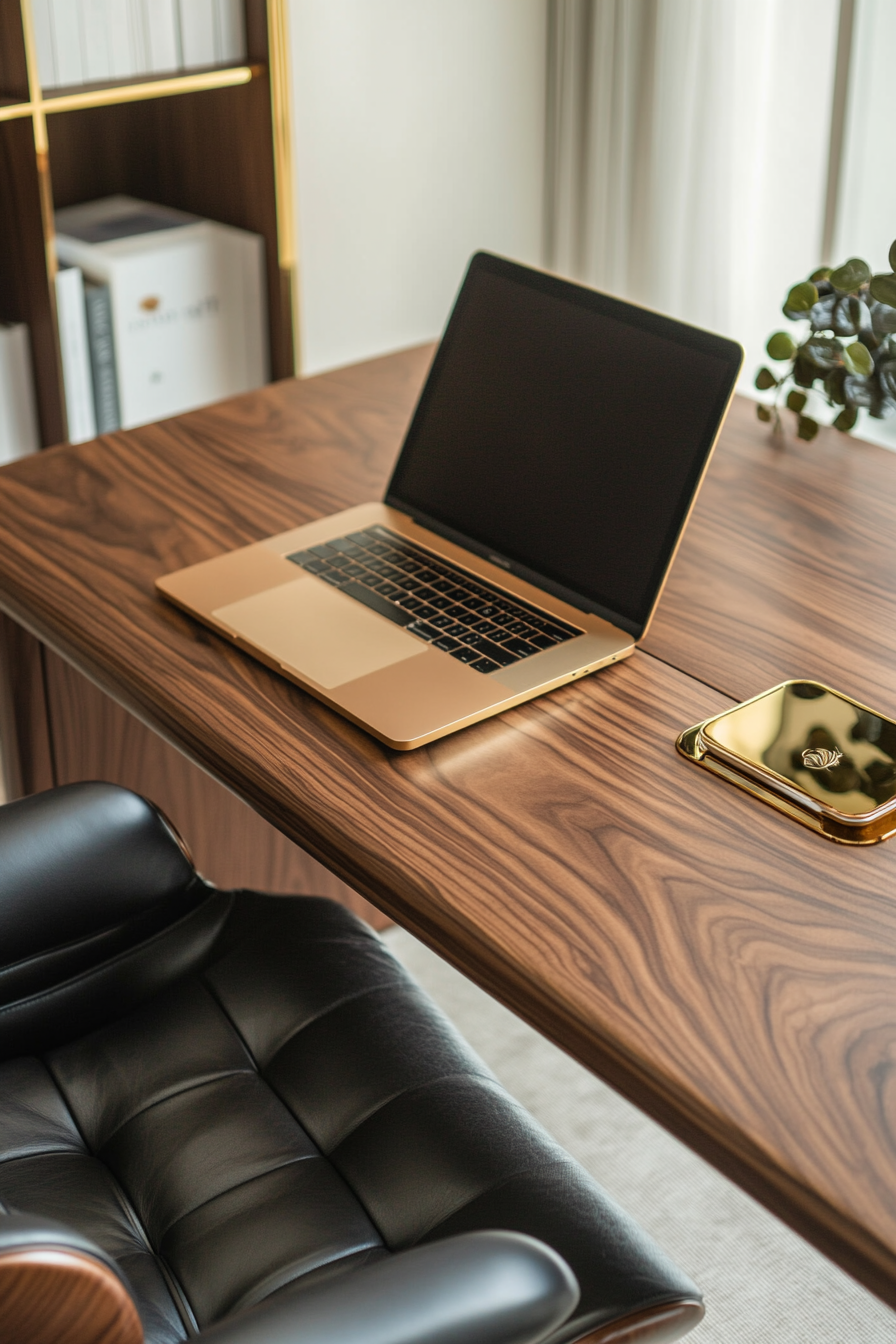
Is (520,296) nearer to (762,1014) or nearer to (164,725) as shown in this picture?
(164,725)

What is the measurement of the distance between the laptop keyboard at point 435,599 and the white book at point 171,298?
1.00 m

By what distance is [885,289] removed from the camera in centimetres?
127

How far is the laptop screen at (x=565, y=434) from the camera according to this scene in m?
1.05

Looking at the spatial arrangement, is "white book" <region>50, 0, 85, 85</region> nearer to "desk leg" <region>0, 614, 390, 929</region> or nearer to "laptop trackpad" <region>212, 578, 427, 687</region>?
"desk leg" <region>0, 614, 390, 929</region>

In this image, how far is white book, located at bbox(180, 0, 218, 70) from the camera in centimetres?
188

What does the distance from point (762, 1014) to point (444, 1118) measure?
0.94 feet

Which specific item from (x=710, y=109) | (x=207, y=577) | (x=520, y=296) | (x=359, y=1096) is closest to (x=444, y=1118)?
(x=359, y=1096)

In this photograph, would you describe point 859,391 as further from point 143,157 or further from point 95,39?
point 143,157

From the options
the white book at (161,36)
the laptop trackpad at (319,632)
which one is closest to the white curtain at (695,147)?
the white book at (161,36)

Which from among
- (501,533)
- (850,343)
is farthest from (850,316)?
(501,533)

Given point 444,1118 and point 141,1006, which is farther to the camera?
point 141,1006

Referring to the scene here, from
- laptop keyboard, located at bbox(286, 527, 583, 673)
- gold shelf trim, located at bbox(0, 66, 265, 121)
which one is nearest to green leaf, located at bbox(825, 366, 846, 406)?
laptop keyboard, located at bbox(286, 527, 583, 673)

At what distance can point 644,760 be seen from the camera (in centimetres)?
97

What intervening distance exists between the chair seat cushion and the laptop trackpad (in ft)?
0.72
